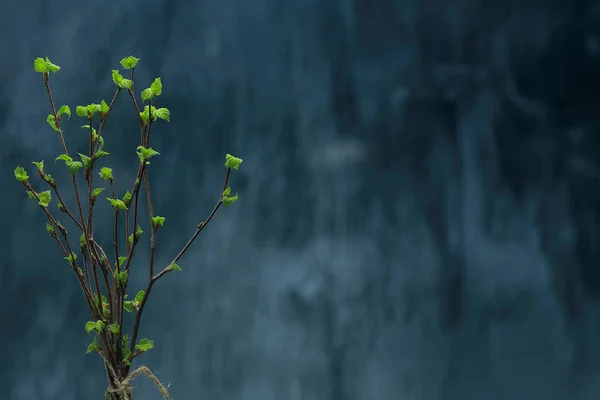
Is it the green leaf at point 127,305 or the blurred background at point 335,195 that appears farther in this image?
the blurred background at point 335,195

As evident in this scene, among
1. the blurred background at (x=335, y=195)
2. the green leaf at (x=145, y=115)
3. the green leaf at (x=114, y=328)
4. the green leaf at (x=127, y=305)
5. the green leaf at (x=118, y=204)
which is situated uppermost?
the blurred background at (x=335, y=195)

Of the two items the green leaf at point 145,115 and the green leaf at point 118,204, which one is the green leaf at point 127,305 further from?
the green leaf at point 145,115

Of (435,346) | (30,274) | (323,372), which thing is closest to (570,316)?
(435,346)

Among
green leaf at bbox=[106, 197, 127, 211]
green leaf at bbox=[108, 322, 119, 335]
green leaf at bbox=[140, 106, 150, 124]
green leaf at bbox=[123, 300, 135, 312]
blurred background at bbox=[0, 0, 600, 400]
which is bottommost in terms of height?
green leaf at bbox=[108, 322, 119, 335]

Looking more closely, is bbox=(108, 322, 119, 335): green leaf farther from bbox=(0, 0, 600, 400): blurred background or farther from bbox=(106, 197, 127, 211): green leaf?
bbox=(0, 0, 600, 400): blurred background

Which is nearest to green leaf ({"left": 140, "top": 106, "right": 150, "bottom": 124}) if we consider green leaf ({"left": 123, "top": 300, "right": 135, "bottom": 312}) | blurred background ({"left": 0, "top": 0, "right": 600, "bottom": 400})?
green leaf ({"left": 123, "top": 300, "right": 135, "bottom": 312})

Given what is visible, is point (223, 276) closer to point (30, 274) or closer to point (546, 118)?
point (30, 274)

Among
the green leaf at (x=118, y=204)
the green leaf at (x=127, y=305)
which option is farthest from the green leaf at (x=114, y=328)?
the green leaf at (x=118, y=204)

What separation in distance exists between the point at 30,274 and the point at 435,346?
1.51 metres

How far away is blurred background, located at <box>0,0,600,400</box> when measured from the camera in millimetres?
2938

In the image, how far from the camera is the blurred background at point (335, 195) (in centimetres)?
294

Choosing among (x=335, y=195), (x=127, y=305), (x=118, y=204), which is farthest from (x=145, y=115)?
(x=335, y=195)

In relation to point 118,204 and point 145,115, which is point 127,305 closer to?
point 118,204

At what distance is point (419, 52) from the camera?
3.23 m
